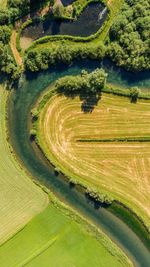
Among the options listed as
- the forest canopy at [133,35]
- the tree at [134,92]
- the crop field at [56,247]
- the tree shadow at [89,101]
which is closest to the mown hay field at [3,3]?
the forest canopy at [133,35]

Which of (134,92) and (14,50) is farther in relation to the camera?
(14,50)

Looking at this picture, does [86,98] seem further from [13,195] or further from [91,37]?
[13,195]

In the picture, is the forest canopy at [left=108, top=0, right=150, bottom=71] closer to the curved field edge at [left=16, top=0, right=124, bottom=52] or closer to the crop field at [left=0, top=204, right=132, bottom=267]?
the curved field edge at [left=16, top=0, right=124, bottom=52]

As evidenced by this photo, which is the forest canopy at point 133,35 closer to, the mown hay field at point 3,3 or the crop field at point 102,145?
the crop field at point 102,145

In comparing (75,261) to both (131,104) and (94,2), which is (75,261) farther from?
(94,2)

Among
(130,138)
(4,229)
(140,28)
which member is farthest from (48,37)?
(4,229)

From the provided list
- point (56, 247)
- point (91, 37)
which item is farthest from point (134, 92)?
point (56, 247)
